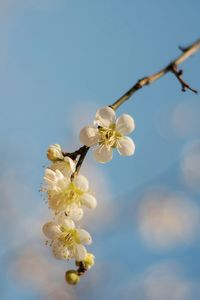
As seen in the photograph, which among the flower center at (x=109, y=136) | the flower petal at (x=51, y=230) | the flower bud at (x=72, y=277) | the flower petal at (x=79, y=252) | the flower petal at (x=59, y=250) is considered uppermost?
the flower center at (x=109, y=136)

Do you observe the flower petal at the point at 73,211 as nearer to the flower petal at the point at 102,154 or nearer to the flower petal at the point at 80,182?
the flower petal at the point at 80,182

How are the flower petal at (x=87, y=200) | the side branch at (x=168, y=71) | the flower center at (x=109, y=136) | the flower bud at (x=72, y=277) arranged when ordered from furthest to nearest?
the flower center at (x=109, y=136), the flower petal at (x=87, y=200), the flower bud at (x=72, y=277), the side branch at (x=168, y=71)

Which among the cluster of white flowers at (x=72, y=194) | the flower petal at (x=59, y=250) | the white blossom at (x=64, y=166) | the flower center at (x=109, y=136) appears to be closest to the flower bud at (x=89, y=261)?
the cluster of white flowers at (x=72, y=194)

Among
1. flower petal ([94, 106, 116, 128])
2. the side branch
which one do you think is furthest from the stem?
flower petal ([94, 106, 116, 128])

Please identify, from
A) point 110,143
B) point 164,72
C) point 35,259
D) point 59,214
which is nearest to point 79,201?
point 59,214

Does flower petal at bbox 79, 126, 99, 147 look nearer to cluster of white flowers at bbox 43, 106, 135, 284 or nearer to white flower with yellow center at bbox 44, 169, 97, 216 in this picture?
cluster of white flowers at bbox 43, 106, 135, 284

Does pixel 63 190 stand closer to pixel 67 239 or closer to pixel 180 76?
pixel 67 239

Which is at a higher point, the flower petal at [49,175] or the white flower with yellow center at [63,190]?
the flower petal at [49,175]
